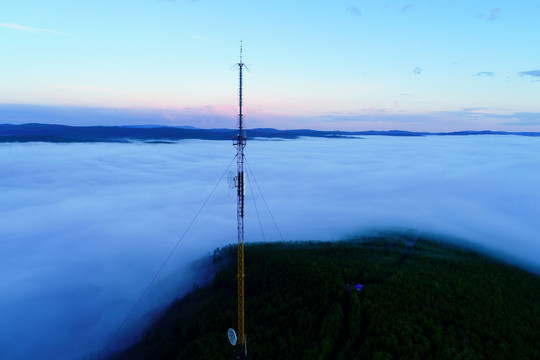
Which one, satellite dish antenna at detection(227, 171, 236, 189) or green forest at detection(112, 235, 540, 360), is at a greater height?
satellite dish antenna at detection(227, 171, 236, 189)

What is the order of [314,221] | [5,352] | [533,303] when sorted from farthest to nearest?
[314,221]
[5,352]
[533,303]

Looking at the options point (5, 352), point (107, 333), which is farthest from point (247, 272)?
point (5, 352)

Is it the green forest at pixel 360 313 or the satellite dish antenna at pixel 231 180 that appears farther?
the green forest at pixel 360 313

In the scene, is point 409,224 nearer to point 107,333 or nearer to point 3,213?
point 107,333

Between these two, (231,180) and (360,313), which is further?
(360,313)

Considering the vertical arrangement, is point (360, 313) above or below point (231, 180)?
below

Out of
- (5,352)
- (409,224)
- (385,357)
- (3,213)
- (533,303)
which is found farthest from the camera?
(3,213)

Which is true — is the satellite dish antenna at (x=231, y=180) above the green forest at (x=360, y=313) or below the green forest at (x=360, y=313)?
above

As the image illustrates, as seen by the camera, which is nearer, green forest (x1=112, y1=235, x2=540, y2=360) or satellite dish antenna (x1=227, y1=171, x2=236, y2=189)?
satellite dish antenna (x1=227, y1=171, x2=236, y2=189)
